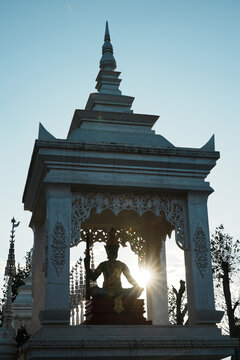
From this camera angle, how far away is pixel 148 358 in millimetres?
12406

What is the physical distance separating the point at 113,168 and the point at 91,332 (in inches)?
159

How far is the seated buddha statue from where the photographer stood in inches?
588

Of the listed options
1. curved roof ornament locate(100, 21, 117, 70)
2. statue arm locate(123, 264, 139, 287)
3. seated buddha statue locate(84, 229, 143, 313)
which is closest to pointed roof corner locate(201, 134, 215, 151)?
seated buddha statue locate(84, 229, 143, 313)

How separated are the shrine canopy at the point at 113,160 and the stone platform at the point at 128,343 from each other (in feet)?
11.4

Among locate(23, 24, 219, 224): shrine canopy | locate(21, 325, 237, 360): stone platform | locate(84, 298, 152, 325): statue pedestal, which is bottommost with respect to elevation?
locate(21, 325, 237, 360): stone platform

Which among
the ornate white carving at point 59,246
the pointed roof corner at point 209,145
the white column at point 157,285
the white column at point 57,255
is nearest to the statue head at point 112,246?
the white column at point 157,285

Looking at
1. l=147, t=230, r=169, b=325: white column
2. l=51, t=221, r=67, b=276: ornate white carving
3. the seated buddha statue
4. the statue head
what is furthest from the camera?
the statue head

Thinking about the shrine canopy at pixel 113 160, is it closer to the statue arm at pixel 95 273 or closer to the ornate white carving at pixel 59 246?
the ornate white carving at pixel 59 246

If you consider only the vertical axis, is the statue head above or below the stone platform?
above

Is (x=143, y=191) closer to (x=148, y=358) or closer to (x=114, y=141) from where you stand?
(x=114, y=141)

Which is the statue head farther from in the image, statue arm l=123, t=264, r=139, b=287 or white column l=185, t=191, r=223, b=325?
white column l=185, t=191, r=223, b=325

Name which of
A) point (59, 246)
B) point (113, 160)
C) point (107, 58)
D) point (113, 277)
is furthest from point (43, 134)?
point (107, 58)

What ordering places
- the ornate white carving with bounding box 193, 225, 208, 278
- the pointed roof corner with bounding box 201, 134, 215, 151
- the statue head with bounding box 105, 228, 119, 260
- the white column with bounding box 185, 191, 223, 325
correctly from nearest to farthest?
1. the white column with bounding box 185, 191, 223, 325
2. the ornate white carving with bounding box 193, 225, 208, 278
3. the pointed roof corner with bounding box 201, 134, 215, 151
4. the statue head with bounding box 105, 228, 119, 260

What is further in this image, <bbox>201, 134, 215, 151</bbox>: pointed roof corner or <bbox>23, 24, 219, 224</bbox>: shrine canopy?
<bbox>201, 134, 215, 151</bbox>: pointed roof corner
